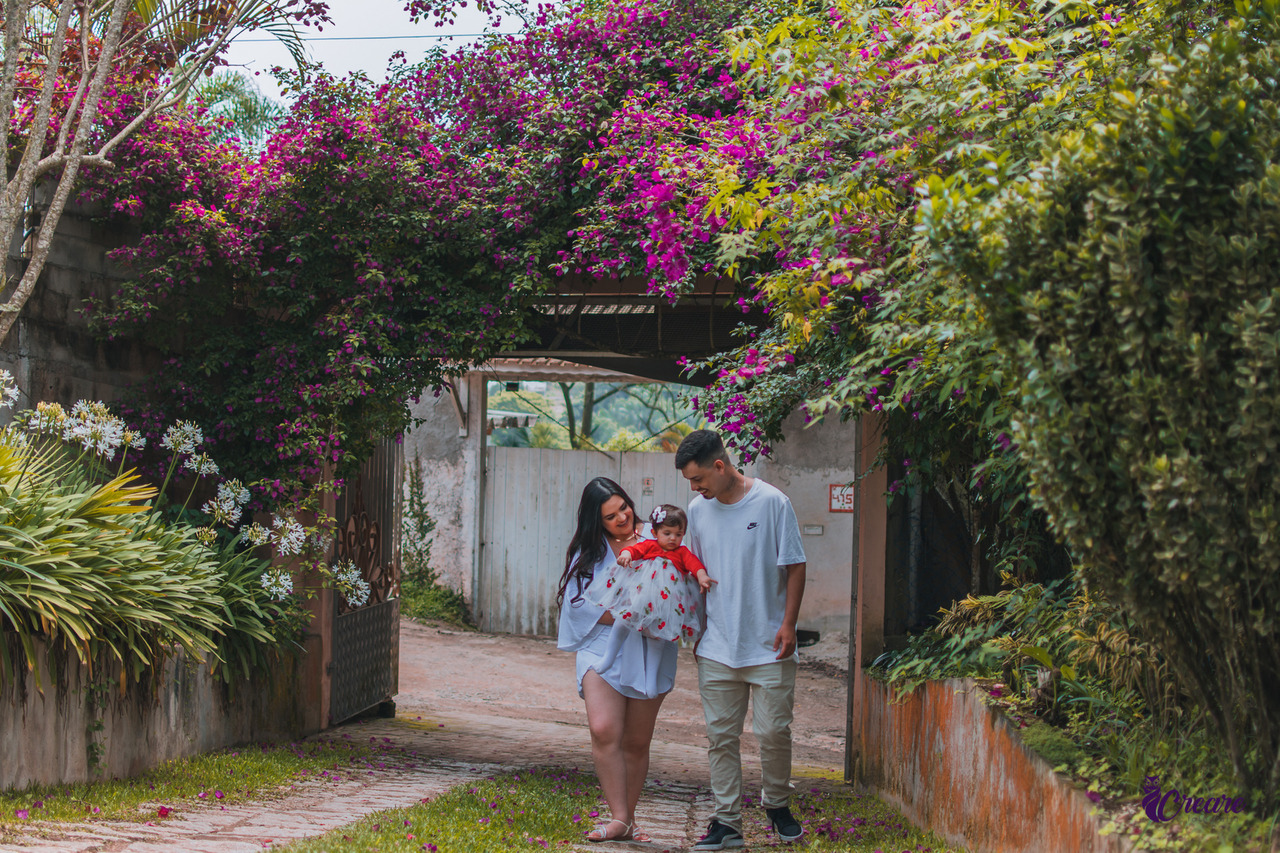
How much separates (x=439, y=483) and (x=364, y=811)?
29.7ft

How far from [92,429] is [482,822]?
2.84m

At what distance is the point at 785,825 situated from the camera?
4414 millimetres

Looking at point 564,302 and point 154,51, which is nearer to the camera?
point 154,51

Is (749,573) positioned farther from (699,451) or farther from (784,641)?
(699,451)

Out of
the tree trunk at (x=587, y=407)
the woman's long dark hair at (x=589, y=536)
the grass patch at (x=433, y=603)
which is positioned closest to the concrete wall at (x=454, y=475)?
the grass patch at (x=433, y=603)

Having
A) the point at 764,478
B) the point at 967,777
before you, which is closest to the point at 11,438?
the point at 967,777

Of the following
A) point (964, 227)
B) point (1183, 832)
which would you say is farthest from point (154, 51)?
point (1183, 832)

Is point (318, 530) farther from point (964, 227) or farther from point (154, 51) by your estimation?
point (964, 227)

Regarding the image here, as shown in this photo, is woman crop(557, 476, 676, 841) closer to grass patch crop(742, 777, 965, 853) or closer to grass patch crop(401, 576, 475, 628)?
grass patch crop(742, 777, 965, 853)

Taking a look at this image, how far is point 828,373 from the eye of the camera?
5309mm

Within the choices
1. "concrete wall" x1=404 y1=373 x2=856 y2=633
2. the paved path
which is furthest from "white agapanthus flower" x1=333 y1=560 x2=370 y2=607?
"concrete wall" x1=404 y1=373 x2=856 y2=633

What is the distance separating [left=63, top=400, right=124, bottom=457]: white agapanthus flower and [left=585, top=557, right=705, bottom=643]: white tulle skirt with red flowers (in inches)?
110

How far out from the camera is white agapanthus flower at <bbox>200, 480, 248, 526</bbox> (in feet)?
19.2

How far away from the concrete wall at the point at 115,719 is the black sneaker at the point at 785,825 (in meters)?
2.96
